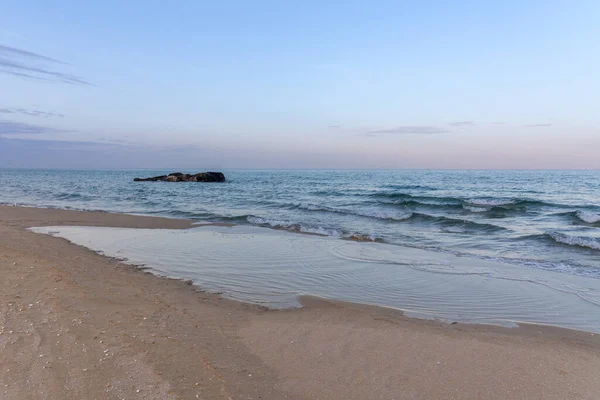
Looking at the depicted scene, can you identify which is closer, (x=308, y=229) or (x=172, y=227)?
(x=308, y=229)

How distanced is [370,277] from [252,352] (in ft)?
13.7

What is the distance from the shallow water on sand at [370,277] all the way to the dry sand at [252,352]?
63cm

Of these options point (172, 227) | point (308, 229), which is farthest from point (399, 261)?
point (172, 227)

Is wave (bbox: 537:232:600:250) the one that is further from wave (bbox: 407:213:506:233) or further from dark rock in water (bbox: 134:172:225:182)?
dark rock in water (bbox: 134:172:225:182)

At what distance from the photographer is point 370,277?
8047 millimetres

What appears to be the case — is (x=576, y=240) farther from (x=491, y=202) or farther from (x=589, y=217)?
(x=491, y=202)

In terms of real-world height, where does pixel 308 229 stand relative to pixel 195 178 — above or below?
below

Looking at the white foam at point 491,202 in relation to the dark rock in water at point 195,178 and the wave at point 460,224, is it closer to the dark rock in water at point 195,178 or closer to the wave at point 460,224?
the wave at point 460,224

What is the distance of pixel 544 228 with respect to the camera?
1538 cm

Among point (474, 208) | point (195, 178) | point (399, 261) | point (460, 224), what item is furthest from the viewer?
point (195, 178)

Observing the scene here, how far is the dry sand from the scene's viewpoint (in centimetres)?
352

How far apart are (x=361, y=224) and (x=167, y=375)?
43.9ft

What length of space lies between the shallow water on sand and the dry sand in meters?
0.63

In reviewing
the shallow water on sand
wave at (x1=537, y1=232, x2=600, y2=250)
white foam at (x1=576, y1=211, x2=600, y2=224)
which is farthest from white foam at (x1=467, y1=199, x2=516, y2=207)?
the shallow water on sand
